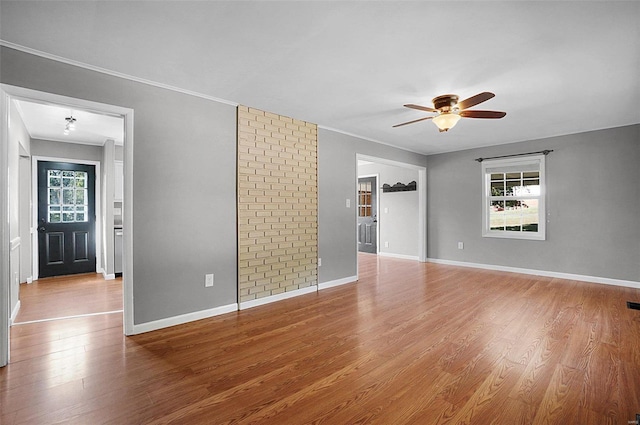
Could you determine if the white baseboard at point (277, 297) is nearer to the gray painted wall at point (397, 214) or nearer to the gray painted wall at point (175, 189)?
the gray painted wall at point (175, 189)

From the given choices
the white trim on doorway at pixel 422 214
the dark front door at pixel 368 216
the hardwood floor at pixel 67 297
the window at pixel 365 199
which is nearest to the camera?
the hardwood floor at pixel 67 297

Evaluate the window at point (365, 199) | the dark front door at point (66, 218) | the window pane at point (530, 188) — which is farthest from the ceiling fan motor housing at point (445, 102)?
the dark front door at point (66, 218)

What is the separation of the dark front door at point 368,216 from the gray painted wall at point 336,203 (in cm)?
301

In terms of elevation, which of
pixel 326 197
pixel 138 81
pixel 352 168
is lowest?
pixel 326 197

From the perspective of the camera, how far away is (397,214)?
770cm

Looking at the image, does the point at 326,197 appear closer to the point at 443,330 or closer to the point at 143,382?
the point at 443,330

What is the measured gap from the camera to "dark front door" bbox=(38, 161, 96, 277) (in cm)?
562

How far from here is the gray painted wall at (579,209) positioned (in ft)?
15.7

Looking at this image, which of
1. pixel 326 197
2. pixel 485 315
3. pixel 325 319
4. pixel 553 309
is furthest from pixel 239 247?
pixel 553 309

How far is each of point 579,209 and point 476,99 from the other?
374cm

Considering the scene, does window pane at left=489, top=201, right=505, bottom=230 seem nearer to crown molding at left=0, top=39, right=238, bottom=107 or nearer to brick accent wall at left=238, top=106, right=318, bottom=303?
brick accent wall at left=238, top=106, right=318, bottom=303

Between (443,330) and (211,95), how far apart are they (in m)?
3.46

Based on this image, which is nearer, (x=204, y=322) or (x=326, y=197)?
(x=204, y=322)

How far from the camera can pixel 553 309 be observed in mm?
3697
